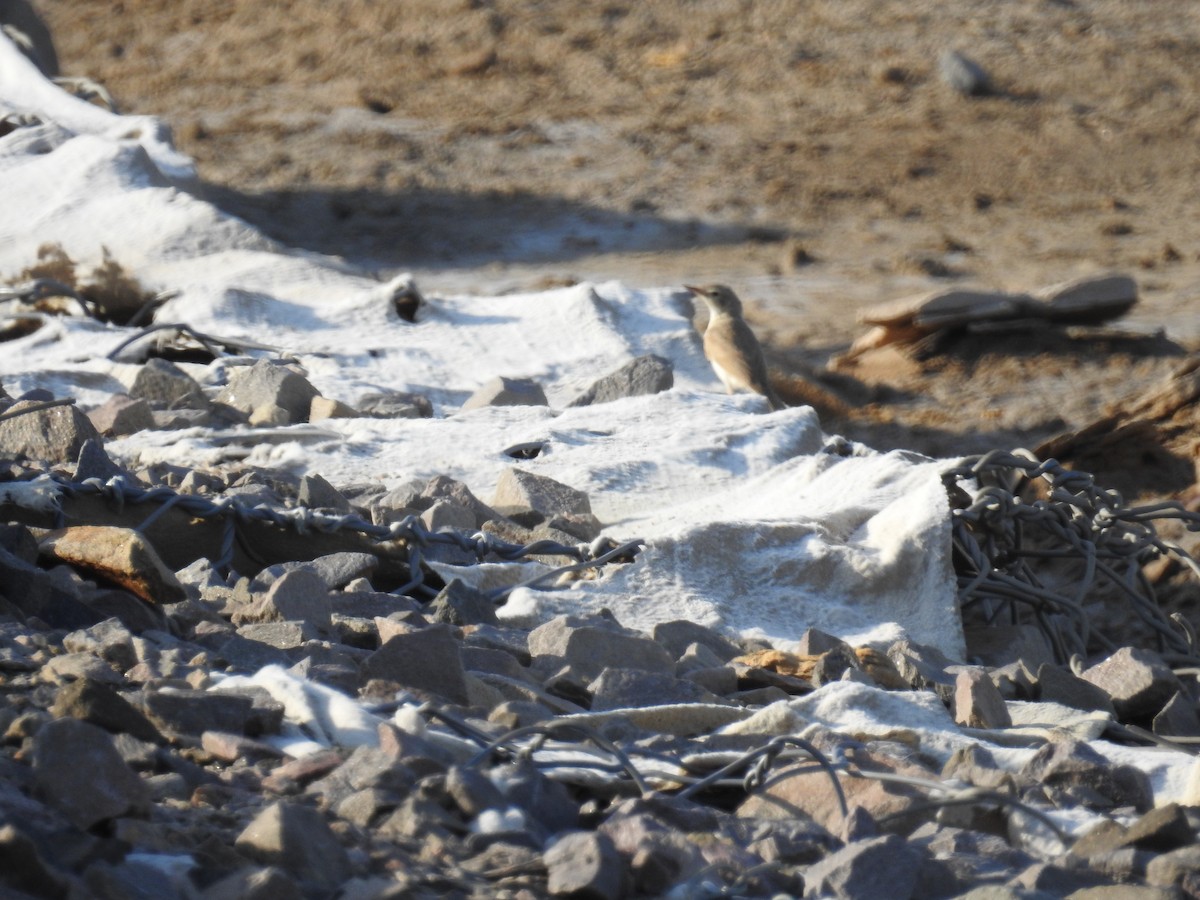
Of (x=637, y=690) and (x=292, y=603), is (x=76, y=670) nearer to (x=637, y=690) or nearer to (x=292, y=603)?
(x=292, y=603)

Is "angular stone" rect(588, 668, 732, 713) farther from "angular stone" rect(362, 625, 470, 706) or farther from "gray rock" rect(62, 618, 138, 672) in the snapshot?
"gray rock" rect(62, 618, 138, 672)

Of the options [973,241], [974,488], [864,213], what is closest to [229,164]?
[864,213]

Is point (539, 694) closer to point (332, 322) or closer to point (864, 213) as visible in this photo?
point (332, 322)

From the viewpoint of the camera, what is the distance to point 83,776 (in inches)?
62.3

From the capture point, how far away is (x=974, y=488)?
148 inches

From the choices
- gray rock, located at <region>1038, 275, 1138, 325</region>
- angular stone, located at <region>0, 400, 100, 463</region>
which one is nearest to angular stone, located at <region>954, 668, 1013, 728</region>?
angular stone, located at <region>0, 400, 100, 463</region>

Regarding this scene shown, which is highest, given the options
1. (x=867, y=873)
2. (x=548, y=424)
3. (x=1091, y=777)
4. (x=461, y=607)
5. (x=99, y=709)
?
(x=99, y=709)

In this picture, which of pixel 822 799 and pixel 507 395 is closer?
pixel 822 799

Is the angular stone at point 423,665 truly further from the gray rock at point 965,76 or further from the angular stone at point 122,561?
the gray rock at point 965,76

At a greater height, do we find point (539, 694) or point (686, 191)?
point (539, 694)

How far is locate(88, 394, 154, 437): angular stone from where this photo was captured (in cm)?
428

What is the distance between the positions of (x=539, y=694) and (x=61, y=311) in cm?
408

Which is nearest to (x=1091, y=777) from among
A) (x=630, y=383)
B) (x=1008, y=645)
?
(x=1008, y=645)

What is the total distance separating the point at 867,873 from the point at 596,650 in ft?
3.25
